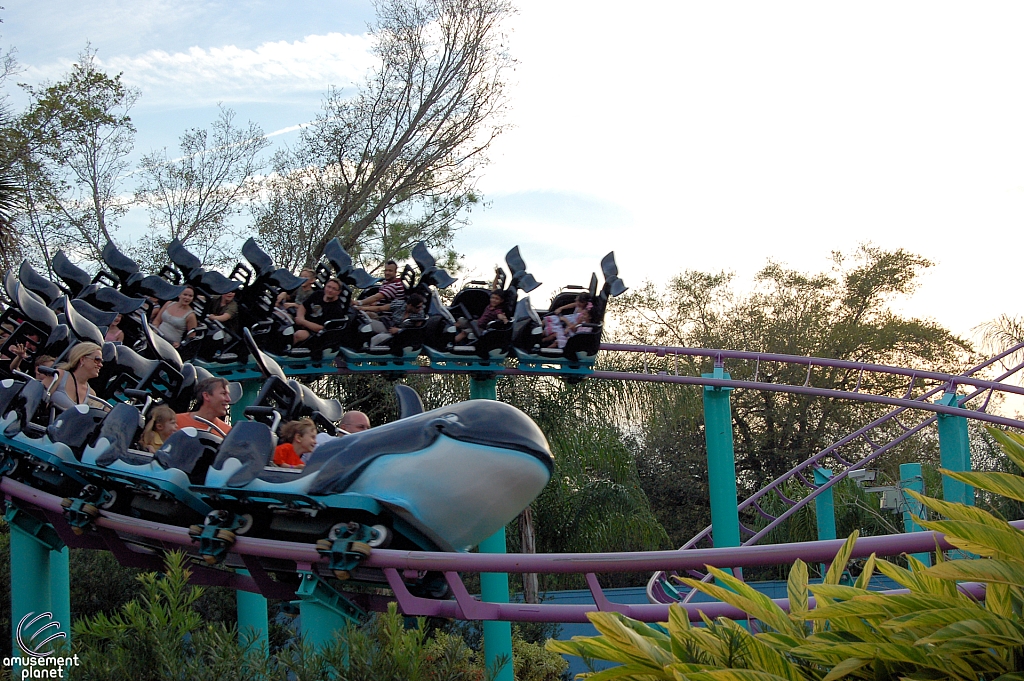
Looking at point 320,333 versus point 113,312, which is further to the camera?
point 320,333

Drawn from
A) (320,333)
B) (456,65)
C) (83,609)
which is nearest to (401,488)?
(320,333)

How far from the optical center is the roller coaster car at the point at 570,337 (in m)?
7.48

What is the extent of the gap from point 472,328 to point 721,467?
85.2 inches

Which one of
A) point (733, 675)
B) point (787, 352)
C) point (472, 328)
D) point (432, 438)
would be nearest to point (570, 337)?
point (472, 328)

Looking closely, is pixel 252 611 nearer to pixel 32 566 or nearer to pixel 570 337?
pixel 32 566

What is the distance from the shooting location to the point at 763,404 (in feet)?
52.9

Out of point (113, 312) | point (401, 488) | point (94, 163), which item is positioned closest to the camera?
point (401, 488)

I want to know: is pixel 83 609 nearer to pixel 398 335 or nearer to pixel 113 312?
pixel 113 312

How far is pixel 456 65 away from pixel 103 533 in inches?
463

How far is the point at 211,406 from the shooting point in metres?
4.14

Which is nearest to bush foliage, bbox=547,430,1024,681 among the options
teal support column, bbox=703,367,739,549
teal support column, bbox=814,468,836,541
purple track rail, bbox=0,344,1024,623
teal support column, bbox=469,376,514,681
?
purple track rail, bbox=0,344,1024,623

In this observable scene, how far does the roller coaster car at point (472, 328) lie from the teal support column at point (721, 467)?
1631 mm

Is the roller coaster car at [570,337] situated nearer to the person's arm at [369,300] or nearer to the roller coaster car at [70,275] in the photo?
the person's arm at [369,300]

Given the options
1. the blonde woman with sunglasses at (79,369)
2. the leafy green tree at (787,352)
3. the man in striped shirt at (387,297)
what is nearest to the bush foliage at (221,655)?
the blonde woman with sunglasses at (79,369)
